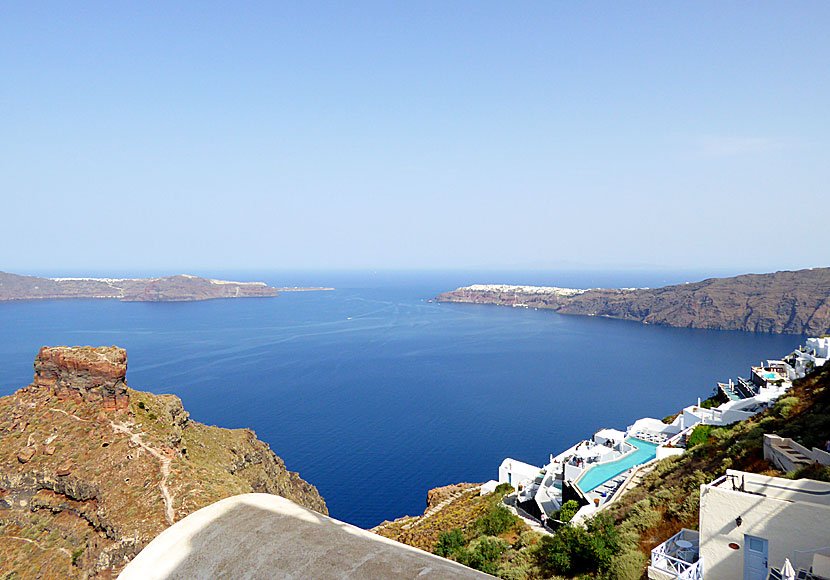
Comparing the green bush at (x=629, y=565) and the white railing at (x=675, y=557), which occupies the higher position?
the white railing at (x=675, y=557)

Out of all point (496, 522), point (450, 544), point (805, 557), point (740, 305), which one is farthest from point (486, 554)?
point (740, 305)

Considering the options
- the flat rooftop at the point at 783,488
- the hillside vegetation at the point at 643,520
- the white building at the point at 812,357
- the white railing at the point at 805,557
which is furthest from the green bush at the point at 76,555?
the white building at the point at 812,357

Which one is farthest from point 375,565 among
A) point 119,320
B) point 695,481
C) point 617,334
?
point 119,320

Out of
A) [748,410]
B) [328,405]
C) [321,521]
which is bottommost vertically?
[328,405]

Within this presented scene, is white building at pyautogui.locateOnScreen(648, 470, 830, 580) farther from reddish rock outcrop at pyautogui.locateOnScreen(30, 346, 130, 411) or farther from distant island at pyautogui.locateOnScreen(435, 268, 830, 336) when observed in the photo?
distant island at pyautogui.locateOnScreen(435, 268, 830, 336)

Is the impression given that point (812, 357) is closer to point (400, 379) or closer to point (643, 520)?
point (643, 520)

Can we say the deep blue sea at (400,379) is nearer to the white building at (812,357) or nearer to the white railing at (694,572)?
the white building at (812,357)

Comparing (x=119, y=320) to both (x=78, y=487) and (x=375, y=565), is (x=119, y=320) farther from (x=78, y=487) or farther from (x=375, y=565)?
(x=375, y=565)
